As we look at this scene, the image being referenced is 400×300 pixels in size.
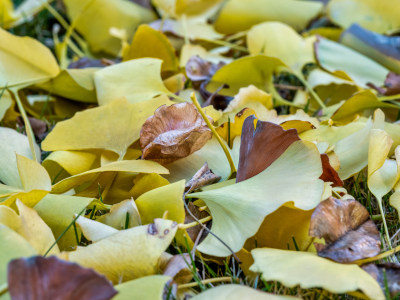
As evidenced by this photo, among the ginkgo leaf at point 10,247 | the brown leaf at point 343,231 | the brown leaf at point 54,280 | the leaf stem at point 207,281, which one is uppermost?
the brown leaf at point 54,280

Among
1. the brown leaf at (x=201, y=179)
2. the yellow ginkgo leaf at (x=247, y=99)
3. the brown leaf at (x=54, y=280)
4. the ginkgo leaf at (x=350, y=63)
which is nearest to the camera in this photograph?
the brown leaf at (x=54, y=280)

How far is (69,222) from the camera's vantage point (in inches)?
21.2

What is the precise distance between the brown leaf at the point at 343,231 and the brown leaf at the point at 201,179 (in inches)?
5.8

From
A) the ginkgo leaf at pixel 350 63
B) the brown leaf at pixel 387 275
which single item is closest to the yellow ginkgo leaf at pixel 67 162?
the brown leaf at pixel 387 275

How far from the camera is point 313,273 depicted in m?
0.42

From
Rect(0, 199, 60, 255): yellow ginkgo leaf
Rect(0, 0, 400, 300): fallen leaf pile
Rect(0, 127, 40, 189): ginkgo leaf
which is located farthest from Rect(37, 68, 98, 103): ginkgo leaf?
Rect(0, 199, 60, 255): yellow ginkgo leaf

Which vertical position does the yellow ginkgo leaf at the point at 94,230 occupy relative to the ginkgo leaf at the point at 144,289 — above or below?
below

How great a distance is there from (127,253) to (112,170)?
14cm

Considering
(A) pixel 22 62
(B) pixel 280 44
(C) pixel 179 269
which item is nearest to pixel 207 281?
(C) pixel 179 269

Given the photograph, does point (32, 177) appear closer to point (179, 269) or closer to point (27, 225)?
point (27, 225)

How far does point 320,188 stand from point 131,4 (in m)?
0.91

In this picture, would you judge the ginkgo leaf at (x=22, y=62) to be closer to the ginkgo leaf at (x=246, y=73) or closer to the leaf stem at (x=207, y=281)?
the ginkgo leaf at (x=246, y=73)

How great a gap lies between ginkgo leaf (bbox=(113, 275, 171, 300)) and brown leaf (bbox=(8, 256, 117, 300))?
2 cm

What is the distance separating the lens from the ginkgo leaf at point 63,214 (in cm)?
54
